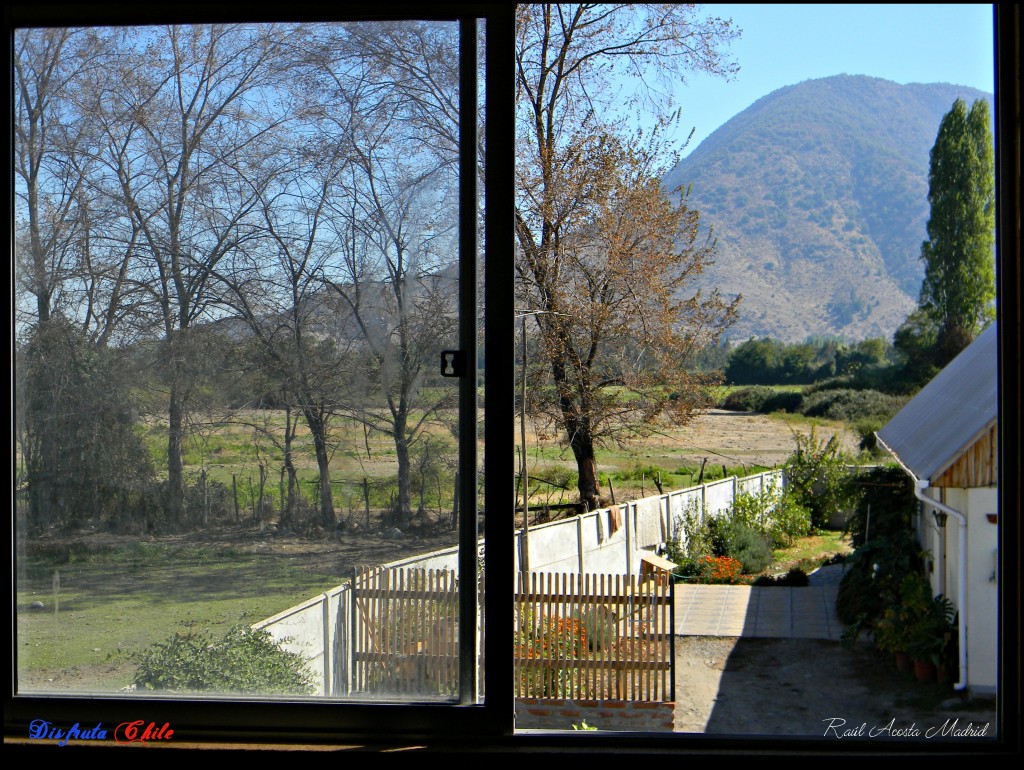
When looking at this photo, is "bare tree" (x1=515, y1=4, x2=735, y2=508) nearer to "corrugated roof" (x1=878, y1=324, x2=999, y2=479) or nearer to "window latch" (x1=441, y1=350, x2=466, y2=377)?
"corrugated roof" (x1=878, y1=324, x2=999, y2=479)

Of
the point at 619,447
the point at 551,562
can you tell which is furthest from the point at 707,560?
the point at 551,562

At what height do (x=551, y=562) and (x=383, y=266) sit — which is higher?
(x=383, y=266)

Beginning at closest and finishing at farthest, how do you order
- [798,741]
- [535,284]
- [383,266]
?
[798,741]
[383,266]
[535,284]

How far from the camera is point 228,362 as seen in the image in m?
1.31

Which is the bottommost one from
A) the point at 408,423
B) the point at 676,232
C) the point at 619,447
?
the point at 619,447

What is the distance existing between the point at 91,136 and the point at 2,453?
0.51 m

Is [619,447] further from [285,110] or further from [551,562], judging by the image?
[285,110]

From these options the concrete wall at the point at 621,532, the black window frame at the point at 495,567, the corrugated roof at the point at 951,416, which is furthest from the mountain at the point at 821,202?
the black window frame at the point at 495,567

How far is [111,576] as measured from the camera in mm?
1313

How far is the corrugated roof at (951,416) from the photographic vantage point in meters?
3.68

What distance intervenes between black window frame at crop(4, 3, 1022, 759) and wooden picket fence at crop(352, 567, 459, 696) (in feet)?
0.12

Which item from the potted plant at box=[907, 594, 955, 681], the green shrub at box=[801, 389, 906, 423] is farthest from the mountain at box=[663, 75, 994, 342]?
the potted plant at box=[907, 594, 955, 681]

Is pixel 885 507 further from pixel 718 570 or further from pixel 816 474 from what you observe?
pixel 816 474

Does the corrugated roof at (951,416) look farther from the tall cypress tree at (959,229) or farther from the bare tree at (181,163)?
the bare tree at (181,163)
